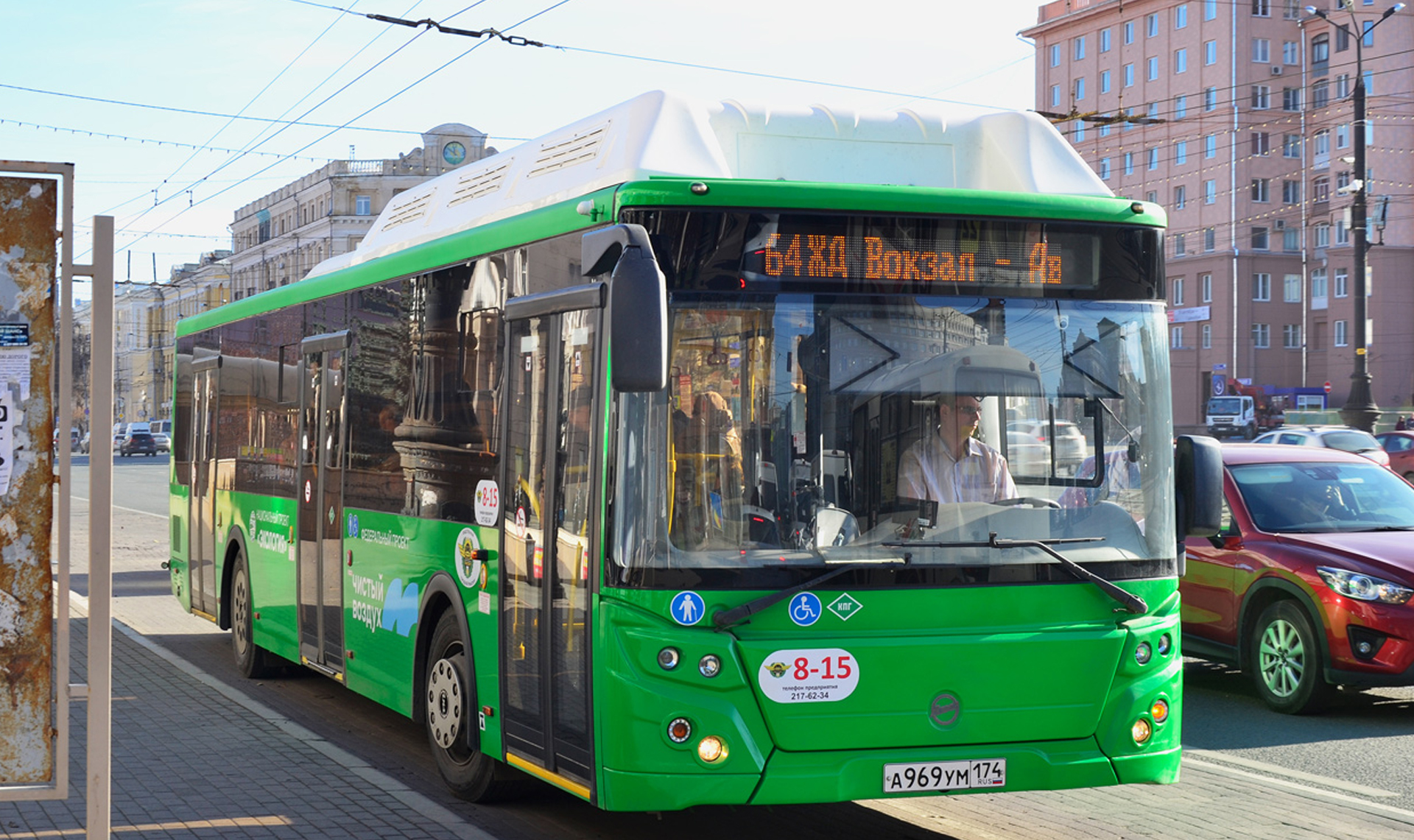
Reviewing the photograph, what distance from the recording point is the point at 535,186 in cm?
732

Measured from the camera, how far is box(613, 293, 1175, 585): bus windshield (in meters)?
5.57

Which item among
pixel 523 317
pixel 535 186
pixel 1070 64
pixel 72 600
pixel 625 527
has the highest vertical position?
pixel 1070 64

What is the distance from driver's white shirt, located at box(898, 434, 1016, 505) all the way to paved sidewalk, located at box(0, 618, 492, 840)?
2319mm

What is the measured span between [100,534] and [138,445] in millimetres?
82466

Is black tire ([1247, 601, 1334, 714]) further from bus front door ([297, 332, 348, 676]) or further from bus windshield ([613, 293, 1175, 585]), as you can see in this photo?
bus front door ([297, 332, 348, 676])

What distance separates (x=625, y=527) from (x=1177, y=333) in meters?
84.1

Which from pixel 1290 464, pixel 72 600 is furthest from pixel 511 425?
pixel 72 600

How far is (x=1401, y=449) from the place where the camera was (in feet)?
112

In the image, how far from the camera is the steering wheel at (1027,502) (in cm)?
586

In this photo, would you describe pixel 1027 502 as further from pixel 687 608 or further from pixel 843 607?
pixel 687 608

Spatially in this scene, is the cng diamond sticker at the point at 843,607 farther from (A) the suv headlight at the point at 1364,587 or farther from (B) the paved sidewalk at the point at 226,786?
(A) the suv headlight at the point at 1364,587

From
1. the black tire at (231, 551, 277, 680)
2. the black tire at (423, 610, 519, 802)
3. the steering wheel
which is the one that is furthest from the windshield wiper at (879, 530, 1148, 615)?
the black tire at (231, 551, 277, 680)

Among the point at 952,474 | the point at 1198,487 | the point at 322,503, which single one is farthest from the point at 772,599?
the point at 322,503

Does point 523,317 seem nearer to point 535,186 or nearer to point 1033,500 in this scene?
point 535,186
